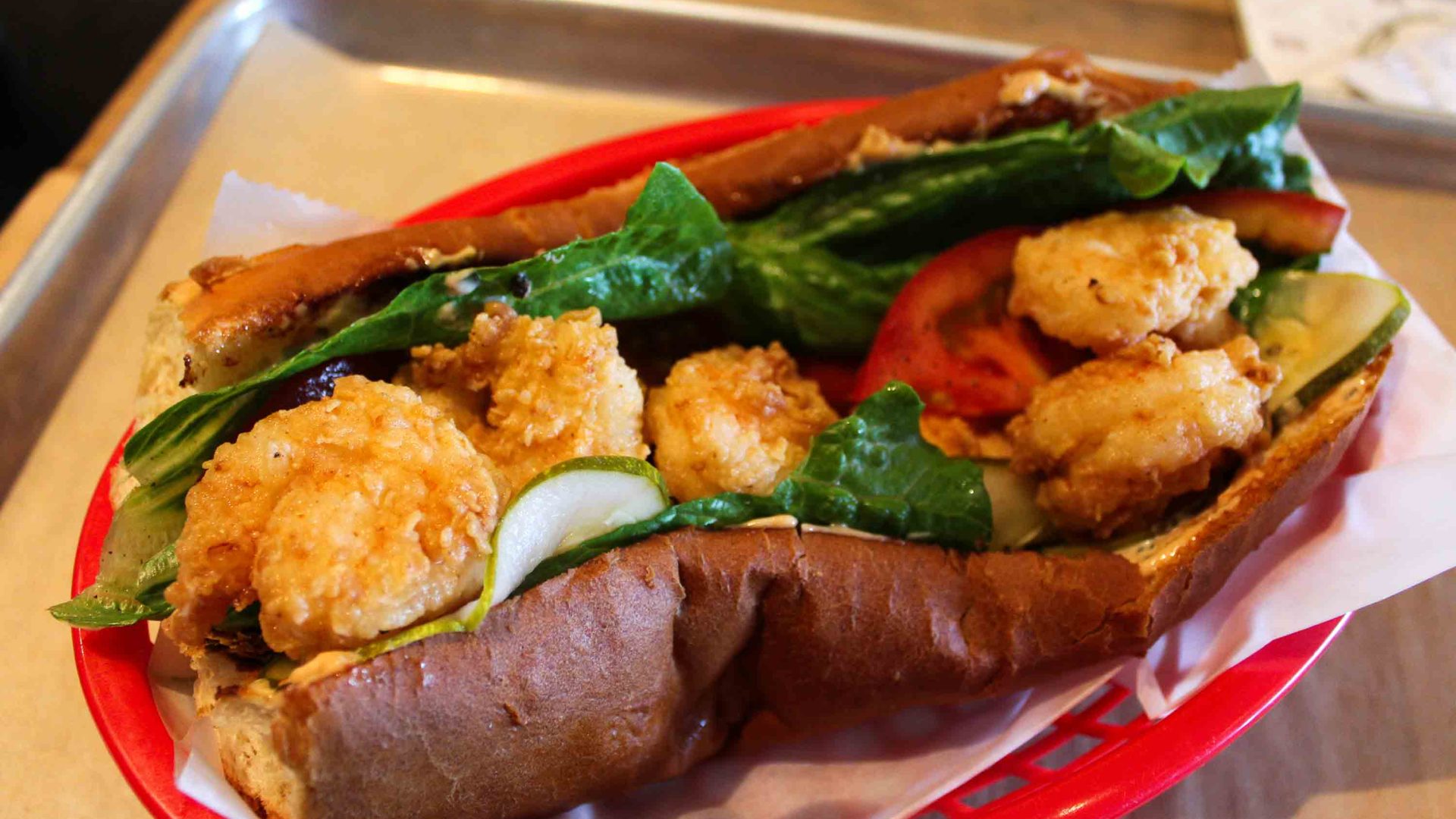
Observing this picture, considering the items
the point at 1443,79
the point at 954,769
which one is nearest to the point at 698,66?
the point at 954,769

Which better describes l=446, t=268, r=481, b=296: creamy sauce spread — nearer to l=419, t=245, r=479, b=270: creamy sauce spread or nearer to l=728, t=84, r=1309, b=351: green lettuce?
l=419, t=245, r=479, b=270: creamy sauce spread

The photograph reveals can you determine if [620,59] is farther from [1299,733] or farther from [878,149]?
[1299,733]

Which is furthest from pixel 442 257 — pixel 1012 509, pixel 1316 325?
pixel 1316 325

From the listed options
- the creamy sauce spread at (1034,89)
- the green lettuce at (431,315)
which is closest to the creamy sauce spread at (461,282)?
the green lettuce at (431,315)

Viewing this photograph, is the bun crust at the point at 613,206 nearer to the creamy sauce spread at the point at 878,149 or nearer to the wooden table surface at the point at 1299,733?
the creamy sauce spread at the point at 878,149

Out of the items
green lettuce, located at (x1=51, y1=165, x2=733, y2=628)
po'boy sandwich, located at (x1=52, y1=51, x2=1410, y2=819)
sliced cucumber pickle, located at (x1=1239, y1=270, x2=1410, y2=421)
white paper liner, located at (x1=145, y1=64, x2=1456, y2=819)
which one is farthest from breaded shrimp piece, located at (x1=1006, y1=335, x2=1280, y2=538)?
green lettuce, located at (x1=51, y1=165, x2=733, y2=628)

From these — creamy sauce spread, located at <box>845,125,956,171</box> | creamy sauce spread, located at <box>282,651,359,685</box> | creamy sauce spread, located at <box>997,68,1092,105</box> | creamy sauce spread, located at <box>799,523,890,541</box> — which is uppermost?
creamy sauce spread, located at <box>997,68,1092,105</box>
